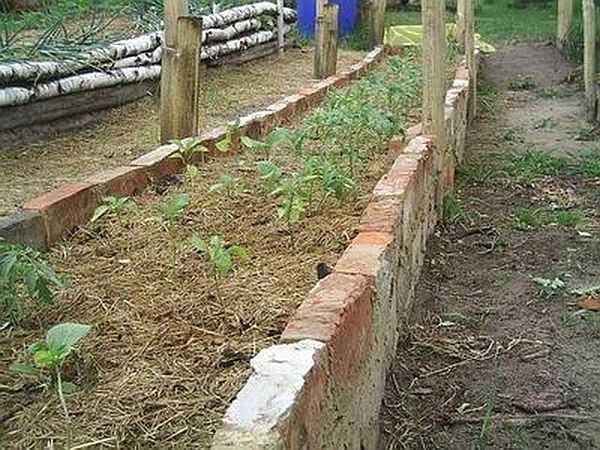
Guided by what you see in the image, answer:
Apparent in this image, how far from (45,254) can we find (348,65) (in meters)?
7.60

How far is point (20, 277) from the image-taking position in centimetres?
248

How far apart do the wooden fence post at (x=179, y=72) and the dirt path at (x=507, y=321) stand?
1.51 m

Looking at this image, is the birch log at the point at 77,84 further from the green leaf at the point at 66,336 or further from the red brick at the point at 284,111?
the green leaf at the point at 66,336

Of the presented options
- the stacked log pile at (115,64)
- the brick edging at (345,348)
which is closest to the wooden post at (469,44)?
the stacked log pile at (115,64)

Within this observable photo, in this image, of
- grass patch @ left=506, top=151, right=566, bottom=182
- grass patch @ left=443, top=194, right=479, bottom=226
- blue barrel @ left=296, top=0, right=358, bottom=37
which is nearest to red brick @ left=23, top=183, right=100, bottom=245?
grass patch @ left=443, top=194, right=479, bottom=226

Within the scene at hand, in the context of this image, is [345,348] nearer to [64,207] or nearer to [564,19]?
[64,207]

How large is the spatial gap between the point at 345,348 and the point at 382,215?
100 centimetres

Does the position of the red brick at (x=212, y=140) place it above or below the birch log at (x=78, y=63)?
below

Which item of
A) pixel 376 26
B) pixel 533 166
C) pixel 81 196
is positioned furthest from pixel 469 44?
pixel 81 196

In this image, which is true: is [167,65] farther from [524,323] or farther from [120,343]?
[120,343]

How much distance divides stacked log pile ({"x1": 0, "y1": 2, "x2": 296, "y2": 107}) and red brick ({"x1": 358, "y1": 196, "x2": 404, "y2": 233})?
2839mm

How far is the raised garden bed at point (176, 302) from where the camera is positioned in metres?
2.05

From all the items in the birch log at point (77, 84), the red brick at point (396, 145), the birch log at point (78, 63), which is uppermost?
the birch log at point (78, 63)

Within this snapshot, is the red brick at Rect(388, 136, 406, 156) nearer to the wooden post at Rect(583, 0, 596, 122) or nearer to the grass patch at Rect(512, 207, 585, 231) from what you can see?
the grass patch at Rect(512, 207, 585, 231)
